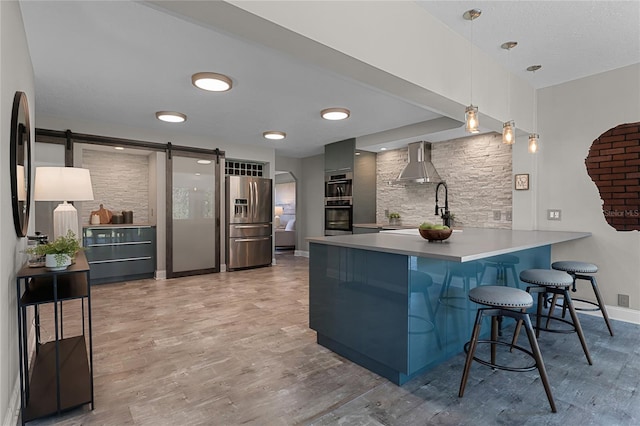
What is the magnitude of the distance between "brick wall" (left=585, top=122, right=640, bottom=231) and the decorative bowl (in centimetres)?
226

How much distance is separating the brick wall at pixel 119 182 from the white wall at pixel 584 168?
249 inches

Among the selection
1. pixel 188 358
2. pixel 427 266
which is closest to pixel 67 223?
pixel 188 358

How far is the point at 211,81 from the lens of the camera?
3.15 metres

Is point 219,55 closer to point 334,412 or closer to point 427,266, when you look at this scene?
point 427,266

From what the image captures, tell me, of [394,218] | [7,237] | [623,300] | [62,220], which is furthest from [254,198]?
[623,300]

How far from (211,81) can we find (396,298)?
2.61 m

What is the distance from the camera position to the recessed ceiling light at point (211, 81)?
10.1ft

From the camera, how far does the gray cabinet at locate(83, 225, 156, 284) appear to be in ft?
16.1

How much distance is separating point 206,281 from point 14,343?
349cm

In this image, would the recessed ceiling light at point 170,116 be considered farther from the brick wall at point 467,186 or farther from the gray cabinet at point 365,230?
the brick wall at point 467,186

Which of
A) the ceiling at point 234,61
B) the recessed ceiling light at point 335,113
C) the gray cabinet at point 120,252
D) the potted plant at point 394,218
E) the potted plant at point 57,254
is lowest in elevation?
the gray cabinet at point 120,252

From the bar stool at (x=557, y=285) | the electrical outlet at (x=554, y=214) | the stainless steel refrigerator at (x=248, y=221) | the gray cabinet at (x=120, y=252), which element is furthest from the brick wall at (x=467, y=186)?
the gray cabinet at (x=120, y=252)

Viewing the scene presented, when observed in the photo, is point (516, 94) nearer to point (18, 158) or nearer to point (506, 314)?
point (506, 314)

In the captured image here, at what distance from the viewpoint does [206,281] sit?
5.27 metres
